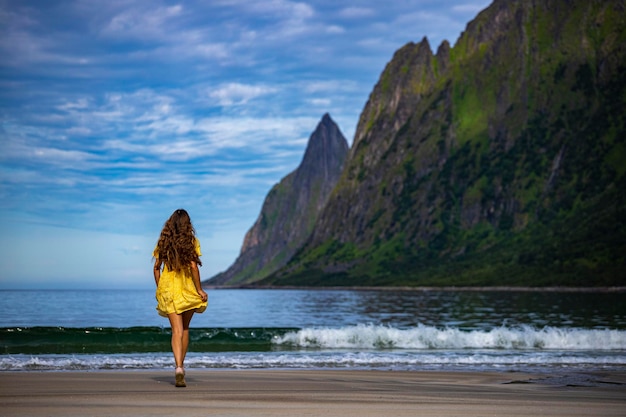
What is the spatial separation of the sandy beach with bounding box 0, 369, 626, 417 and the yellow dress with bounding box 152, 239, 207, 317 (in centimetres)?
159

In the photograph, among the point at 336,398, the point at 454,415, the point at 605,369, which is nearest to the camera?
the point at 454,415

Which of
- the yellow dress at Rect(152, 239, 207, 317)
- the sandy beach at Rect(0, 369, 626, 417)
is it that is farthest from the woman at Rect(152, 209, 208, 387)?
the sandy beach at Rect(0, 369, 626, 417)

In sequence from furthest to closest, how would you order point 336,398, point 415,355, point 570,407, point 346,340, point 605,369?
Result: point 346,340, point 415,355, point 605,369, point 336,398, point 570,407

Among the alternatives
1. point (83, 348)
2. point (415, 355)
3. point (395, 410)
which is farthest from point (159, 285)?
point (83, 348)

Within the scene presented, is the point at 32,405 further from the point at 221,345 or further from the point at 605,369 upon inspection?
the point at 221,345

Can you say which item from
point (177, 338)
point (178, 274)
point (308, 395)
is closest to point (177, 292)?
point (178, 274)

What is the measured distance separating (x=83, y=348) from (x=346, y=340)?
10.5m

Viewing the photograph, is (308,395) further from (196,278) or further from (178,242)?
(178,242)

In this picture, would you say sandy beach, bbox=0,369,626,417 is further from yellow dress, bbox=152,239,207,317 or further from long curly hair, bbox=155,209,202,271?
long curly hair, bbox=155,209,202,271

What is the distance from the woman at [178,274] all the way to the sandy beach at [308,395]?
143 centimetres

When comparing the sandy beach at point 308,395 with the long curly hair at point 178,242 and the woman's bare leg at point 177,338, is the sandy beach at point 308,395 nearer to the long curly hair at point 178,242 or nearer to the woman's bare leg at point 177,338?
the woman's bare leg at point 177,338

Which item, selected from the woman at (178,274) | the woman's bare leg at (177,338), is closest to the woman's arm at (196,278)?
the woman at (178,274)

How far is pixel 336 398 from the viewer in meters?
14.7

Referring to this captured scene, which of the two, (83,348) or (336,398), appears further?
(83,348)
